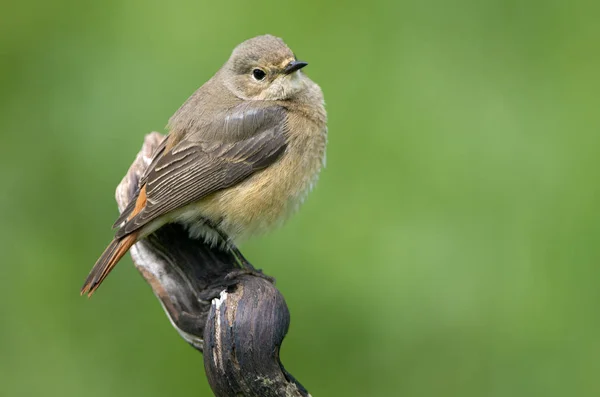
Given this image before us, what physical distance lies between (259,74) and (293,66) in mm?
243

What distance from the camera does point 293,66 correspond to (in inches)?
238

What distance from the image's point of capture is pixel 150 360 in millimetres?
6449

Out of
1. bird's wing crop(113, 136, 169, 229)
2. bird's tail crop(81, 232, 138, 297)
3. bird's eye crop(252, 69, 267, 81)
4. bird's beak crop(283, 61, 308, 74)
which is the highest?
bird's beak crop(283, 61, 308, 74)

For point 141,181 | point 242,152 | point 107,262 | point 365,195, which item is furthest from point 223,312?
point 365,195

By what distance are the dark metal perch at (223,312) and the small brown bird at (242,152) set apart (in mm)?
220

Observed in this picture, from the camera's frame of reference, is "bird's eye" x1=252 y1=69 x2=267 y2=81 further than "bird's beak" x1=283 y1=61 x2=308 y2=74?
Yes

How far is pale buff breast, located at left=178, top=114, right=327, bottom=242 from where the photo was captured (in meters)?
5.88

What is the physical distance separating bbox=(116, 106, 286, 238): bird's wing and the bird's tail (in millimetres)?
158

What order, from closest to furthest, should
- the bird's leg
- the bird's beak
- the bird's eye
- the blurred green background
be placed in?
the bird's leg → the bird's beak → the bird's eye → the blurred green background

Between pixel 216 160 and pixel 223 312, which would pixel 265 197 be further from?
pixel 223 312

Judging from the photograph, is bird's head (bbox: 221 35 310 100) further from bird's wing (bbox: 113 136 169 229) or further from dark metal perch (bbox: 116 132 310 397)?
dark metal perch (bbox: 116 132 310 397)

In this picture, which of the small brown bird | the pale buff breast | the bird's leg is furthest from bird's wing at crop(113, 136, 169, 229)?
the bird's leg

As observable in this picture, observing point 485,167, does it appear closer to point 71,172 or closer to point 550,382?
point 550,382

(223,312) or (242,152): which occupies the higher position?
(242,152)
